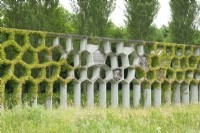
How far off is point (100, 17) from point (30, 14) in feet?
9.74

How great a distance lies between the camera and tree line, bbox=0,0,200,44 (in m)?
14.0

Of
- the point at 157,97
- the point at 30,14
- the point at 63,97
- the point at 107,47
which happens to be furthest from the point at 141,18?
the point at 63,97

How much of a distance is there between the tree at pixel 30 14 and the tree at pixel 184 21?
5.72 metres

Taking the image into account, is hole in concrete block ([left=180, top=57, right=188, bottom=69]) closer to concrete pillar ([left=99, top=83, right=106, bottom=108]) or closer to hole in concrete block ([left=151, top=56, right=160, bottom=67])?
hole in concrete block ([left=151, top=56, right=160, bottom=67])

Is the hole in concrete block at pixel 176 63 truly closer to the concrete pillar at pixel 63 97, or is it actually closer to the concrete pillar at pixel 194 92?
the concrete pillar at pixel 194 92

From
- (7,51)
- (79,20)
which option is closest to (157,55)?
(79,20)

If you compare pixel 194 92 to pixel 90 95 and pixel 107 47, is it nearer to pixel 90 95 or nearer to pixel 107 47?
pixel 107 47

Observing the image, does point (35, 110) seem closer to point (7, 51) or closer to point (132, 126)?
point (132, 126)

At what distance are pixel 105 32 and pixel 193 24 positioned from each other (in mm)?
4332

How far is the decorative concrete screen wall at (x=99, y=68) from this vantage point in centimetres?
1021

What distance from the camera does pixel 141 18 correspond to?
54.4ft

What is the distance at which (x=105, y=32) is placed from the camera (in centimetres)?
1579

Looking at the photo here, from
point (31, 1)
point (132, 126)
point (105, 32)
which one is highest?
point (31, 1)

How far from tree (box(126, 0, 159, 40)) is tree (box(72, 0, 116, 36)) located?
1.37 m
